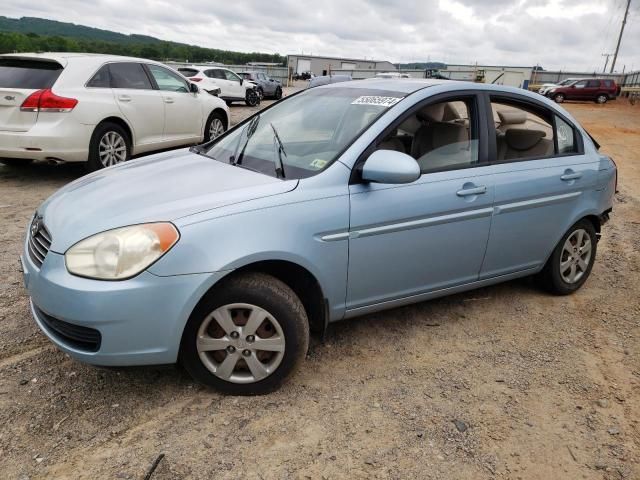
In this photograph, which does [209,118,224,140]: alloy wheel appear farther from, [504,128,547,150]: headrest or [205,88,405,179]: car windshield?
[504,128,547,150]: headrest

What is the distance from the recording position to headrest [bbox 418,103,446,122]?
3332 millimetres

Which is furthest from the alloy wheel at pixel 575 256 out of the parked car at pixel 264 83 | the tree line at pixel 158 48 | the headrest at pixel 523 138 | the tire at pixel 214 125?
the tree line at pixel 158 48

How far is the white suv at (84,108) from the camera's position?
6344 millimetres

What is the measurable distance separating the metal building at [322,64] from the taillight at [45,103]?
2170 inches

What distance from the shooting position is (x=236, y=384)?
2.72m

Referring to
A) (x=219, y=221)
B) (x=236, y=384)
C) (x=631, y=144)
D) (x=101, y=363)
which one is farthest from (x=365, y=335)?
→ (x=631, y=144)

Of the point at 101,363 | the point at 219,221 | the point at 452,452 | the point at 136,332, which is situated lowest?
the point at 452,452

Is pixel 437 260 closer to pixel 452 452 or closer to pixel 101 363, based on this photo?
pixel 452 452

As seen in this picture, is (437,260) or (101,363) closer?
(101,363)

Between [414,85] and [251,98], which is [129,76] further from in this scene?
[251,98]

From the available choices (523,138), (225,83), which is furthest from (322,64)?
(523,138)

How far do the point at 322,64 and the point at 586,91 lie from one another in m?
34.5

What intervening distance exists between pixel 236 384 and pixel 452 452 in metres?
1.10

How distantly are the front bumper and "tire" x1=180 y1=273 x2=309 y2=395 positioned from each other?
103 mm
